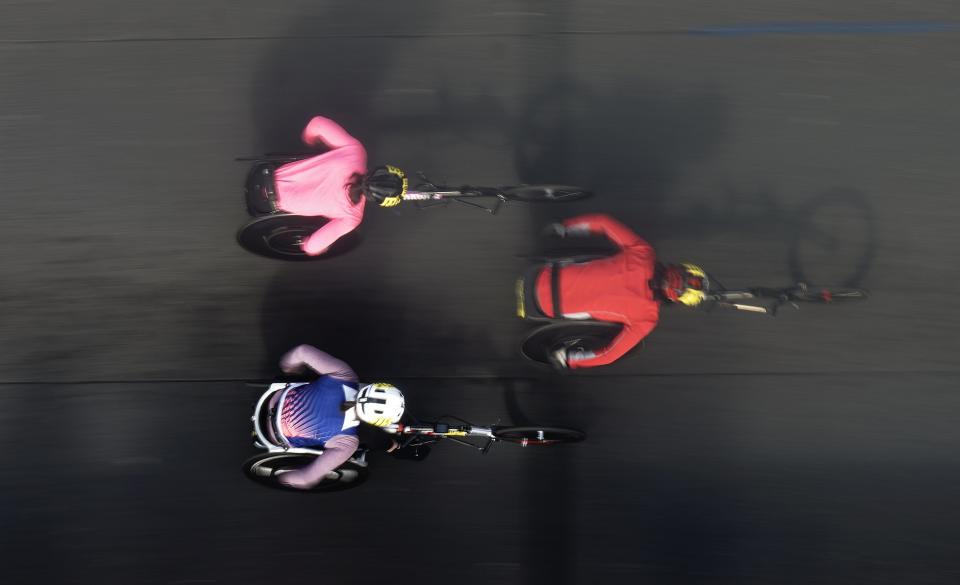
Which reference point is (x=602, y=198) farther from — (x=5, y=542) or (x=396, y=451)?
(x=5, y=542)

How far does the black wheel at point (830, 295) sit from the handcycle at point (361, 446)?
1869mm

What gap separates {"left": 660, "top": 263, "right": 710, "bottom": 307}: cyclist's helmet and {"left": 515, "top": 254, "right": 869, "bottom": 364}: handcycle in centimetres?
34

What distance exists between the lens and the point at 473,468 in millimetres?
4301

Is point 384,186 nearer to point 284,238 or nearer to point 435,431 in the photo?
point 284,238

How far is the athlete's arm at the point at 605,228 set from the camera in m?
3.62

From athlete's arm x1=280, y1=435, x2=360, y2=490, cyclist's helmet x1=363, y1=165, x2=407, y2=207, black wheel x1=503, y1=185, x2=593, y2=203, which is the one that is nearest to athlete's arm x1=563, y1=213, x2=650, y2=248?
black wheel x1=503, y1=185, x2=593, y2=203

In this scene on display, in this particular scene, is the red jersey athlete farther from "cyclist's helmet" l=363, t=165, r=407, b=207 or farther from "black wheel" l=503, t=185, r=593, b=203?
"cyclist's helmet" l=363, t=165, r=407, b=207

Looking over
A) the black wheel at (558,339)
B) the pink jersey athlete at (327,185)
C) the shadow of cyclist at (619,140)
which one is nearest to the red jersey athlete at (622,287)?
the black wheel at (558,339)

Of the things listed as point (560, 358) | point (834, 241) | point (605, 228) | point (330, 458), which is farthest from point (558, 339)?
point (834, 241)

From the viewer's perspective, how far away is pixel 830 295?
417 cm

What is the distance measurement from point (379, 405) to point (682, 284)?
1.88 m

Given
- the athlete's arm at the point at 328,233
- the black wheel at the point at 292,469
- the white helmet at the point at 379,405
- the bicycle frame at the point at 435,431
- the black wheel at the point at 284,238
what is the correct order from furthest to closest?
1. the black wheel at the point at 284,238
2. the black wheel at the point at 292,469
3. the bicycle frame at the point at 435,431
4. the athlete's arm at the point at 328,233
5. the white helmet at the point at 379,405

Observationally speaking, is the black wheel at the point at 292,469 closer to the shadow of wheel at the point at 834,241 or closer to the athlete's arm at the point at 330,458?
the athlete's arm at the point at 330,458

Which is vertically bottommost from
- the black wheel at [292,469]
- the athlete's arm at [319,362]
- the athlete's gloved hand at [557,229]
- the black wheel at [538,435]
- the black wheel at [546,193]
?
the black wheel at [292,469]
